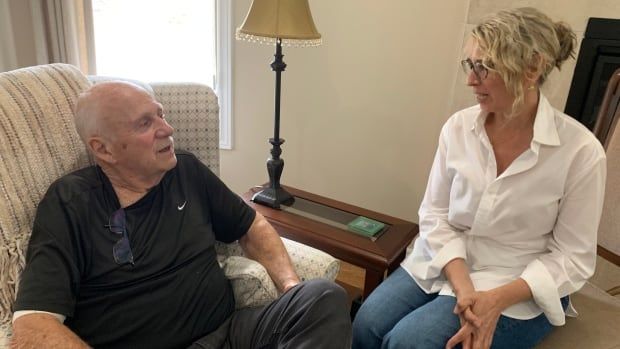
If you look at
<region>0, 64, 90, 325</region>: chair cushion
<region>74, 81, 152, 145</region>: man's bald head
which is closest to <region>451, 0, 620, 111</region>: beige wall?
<region>74, 81, 152, 145</region>: man's bald head

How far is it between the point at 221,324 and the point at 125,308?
0.85 feet

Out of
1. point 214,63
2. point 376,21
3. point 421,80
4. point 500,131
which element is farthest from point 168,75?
point 500,131

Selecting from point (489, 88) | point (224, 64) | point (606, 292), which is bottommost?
point (606, 292)

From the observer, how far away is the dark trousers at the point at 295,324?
110 cm

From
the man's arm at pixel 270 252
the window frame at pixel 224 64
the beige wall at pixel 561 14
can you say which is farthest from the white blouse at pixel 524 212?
the window frame at pixel 224 64

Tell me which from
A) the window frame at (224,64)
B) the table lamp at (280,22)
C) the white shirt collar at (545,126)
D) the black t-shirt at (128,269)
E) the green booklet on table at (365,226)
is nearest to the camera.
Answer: the black t-shirt at (128,269)

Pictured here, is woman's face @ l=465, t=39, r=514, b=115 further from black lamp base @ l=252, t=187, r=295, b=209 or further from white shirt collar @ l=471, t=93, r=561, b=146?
black lamp base @ l=252, t=187, r=295, b=209

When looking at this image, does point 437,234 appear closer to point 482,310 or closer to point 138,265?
point 482,310

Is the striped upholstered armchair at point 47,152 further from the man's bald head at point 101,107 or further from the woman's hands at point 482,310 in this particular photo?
the woman's hands at point 482,310

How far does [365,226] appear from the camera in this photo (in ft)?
5.59

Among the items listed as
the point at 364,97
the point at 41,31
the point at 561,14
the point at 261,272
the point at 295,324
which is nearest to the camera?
the point at 295,324

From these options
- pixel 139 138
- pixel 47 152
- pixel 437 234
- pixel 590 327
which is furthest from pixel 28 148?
pixel 590 327

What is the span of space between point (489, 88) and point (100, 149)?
101cm

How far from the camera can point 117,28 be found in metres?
2.32
